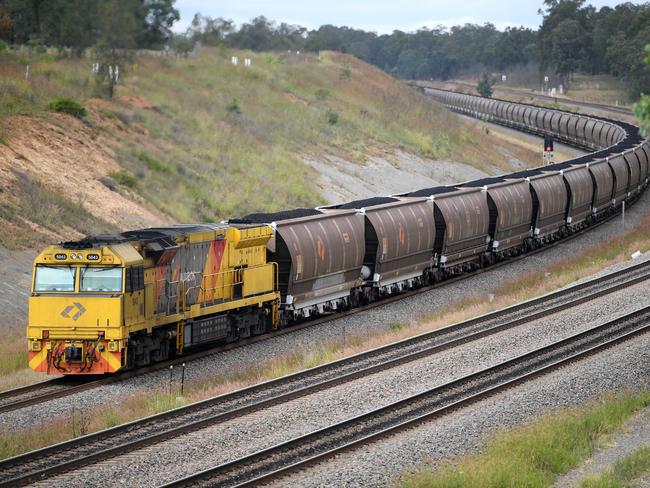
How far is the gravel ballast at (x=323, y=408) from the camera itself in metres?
15.4

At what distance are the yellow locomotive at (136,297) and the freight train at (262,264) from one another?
0.03 metres

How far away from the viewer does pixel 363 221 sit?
31.9 metres

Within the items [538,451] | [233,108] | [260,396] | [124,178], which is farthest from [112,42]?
[538,451]

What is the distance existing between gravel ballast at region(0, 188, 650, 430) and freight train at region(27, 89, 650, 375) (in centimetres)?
66

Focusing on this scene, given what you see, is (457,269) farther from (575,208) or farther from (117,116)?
(117,116)

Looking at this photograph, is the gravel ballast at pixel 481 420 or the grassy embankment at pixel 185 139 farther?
the grassy embankment at pixel 185 139

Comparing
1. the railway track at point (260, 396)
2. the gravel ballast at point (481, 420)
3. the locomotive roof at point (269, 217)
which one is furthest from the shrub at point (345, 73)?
the gravel ballast at point (481, 420)

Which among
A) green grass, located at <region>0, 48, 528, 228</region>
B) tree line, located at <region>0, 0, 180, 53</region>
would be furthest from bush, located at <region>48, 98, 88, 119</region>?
tree line, located at <region>0, 0, 180, 53</region>

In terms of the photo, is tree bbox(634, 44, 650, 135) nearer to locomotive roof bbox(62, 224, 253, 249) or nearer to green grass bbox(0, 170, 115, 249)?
locomotive roof bbox(62, 224, 253, 249)

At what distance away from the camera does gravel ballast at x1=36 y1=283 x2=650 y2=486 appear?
1541 centimetres

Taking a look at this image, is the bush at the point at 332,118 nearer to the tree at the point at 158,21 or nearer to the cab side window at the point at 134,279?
the tree at the point at 158,21

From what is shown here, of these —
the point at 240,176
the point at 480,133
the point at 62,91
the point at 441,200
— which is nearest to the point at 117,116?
the point at 62,91

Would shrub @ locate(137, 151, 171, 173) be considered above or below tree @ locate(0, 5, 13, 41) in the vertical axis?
below

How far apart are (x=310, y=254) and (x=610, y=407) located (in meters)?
12.4
